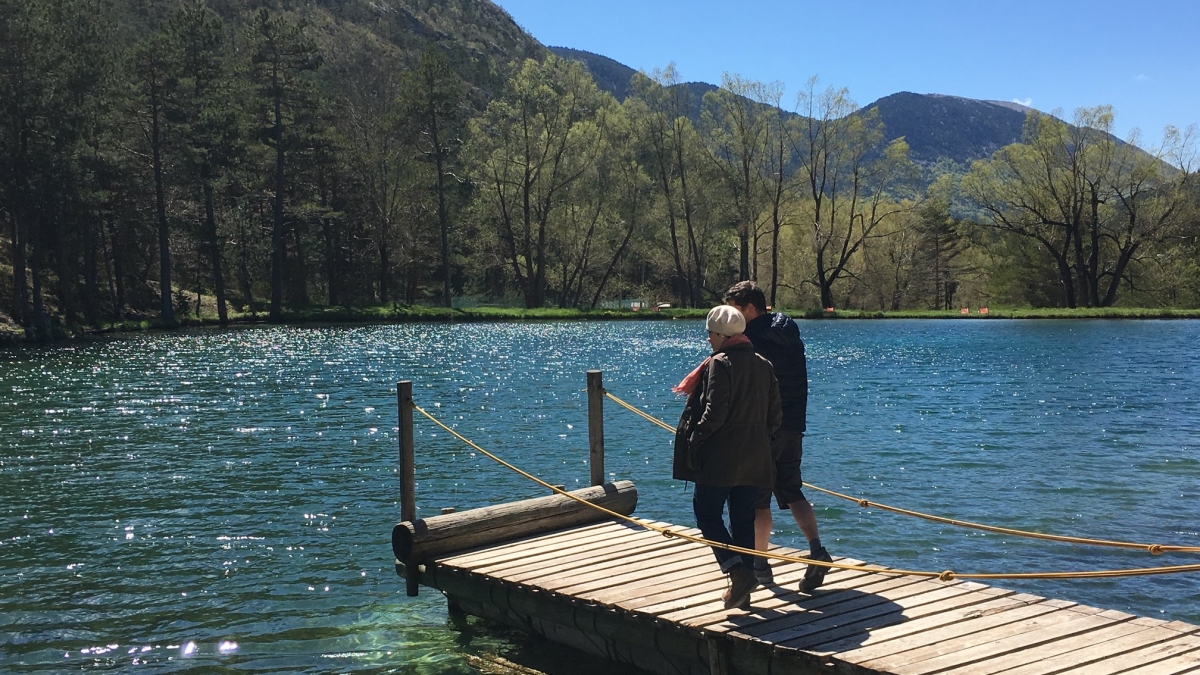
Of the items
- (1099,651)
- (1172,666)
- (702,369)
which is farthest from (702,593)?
(1172,666)

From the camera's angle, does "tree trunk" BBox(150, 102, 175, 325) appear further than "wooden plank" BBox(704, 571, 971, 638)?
Yes

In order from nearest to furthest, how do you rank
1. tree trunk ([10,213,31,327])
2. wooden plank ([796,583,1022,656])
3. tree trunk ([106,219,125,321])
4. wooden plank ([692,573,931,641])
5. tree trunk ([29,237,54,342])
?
wooden plank ([796,583,1022,656]) → wooden plank ([692,573,931,641]) → tree trunk ([10,213,31,327]) → tree trunk ([29,237,54,342]) → tree trunk ([106,219,125,321])

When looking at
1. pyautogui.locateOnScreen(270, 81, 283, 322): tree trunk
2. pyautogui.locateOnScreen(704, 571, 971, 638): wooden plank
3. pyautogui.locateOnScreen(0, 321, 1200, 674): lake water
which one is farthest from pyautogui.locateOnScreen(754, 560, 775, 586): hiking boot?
pyautogui.locateOnScreen(270, 81, 283, 322): tree trunk

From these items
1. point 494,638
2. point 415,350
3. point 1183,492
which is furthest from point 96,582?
point 415,350

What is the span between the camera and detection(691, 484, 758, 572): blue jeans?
23.6ft

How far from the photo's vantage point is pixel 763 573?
768cm

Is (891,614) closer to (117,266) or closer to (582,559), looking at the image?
(582,559)

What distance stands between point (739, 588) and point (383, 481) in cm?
1018

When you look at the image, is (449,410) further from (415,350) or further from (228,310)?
(228,310)

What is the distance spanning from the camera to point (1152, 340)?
48031 millimetres

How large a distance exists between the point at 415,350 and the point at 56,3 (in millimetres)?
27584

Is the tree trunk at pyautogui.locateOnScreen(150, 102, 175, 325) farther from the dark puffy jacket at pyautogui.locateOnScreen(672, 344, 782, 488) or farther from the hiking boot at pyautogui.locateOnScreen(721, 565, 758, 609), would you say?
the hiking boot at pyautogui.locateOnScreen(721, 565, 758, 609)

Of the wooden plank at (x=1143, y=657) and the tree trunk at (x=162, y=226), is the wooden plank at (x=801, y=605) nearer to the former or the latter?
the wooden plank at (x=1143, y=657)

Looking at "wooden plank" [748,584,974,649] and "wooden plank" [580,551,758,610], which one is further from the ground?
"wooden plank" [748,584,974,649]
